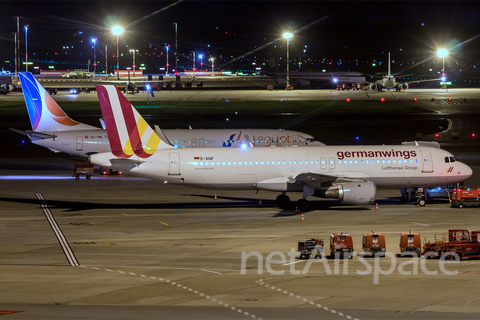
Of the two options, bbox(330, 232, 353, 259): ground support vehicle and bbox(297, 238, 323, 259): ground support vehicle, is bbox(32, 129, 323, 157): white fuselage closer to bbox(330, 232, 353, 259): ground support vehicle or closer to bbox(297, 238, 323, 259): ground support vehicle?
bbox(297, 238, 323, 259): ground support vehicle

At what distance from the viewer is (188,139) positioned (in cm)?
6006

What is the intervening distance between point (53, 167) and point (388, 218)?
3664 cm

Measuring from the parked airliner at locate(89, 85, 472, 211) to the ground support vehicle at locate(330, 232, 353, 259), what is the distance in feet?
39.6

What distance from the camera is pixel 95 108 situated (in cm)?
12356

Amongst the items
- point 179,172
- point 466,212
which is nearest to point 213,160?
point 179,172

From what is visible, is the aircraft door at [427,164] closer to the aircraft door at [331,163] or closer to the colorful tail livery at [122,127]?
the aircraft door at [331,163]

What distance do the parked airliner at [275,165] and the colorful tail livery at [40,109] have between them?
1915 centimetres

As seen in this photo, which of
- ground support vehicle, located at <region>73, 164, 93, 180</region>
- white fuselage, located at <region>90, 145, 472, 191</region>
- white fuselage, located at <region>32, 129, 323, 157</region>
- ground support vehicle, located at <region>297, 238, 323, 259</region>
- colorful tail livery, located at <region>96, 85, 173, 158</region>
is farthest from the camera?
white fuselage, located at <region>32, 129, 323, 157</region>

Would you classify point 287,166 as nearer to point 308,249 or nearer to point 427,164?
point 427,164

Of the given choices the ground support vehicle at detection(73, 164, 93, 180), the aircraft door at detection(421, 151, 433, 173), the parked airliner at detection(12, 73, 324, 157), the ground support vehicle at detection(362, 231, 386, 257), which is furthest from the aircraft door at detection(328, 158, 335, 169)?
the ground support vehicle at detection(73, 164, 93, 180)

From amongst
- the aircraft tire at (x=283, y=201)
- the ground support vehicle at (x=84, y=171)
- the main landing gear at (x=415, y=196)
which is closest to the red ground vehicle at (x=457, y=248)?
the main landing gear at (x=415, y=196)

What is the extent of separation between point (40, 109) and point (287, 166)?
2689 centimetres

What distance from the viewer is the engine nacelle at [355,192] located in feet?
134

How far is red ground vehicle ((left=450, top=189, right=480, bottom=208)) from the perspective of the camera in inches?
1709
